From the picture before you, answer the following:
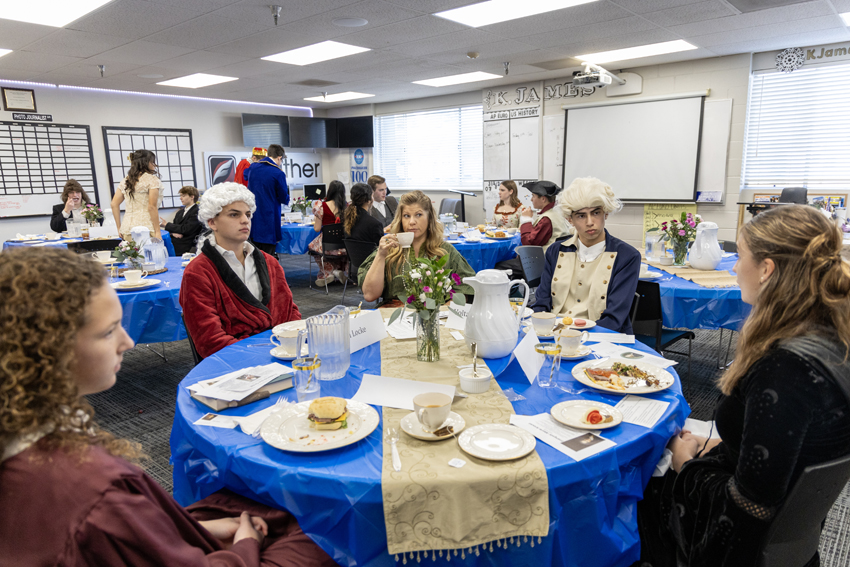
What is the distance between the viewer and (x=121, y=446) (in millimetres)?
834

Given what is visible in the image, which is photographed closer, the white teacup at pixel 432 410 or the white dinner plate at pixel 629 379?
the white teacup at pixel 432 410

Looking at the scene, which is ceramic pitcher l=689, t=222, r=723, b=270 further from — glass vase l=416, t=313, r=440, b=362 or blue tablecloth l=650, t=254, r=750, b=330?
glass vase l=416, t=313, r=440, b=362

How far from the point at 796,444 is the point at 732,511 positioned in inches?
8.7

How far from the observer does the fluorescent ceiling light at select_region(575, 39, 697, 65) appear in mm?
5520

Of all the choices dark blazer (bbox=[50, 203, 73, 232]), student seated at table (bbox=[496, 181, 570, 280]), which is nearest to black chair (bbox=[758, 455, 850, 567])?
student seated at table (bbox=[496, 181, 570, 280])

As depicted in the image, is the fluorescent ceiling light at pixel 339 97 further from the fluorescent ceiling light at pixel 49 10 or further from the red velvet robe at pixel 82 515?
the red velvet robe at pixel 82 515

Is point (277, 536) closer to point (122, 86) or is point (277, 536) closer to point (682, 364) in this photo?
point (682, 364)

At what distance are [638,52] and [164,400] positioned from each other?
5.98 meters

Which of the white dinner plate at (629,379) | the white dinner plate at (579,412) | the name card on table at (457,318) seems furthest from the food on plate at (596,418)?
the name card on table at (457,318)

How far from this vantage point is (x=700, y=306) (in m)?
2.96

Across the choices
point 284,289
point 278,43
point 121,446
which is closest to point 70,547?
point 121,446

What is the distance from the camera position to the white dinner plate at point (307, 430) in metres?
1.17

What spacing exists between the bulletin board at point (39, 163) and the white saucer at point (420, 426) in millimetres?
8715

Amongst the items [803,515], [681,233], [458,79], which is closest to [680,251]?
[681,233]
